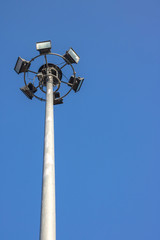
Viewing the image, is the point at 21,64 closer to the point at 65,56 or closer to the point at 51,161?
the point at 65,56

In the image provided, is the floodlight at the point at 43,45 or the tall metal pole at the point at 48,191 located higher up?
the floodlight at the point at 43,45

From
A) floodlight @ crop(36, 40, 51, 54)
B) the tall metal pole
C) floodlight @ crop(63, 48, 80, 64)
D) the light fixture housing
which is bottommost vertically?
the tall metal pole

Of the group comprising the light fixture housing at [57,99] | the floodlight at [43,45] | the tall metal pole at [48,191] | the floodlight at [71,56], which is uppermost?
the floodlight at [71,56]

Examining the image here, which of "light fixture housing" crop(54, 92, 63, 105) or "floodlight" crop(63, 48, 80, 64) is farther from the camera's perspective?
"light fixture housing" crop(54, 92, 63, 105)

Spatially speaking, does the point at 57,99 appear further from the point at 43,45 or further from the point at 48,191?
the point at 48,191

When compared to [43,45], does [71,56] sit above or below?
above

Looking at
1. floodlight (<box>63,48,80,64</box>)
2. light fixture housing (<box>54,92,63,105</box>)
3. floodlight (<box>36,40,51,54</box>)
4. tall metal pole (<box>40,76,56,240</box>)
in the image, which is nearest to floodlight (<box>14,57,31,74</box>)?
floodlight (<box>36,40,51,54</box>)

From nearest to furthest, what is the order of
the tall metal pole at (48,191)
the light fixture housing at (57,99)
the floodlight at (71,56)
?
the tall metal pole at (48,191) → the floodlight at (71,56) → the light fixture housing at (57,99)

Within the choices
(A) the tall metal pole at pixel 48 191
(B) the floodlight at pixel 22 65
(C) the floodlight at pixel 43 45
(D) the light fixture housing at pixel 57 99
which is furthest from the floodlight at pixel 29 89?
(A) the tall metal pole at pixel 48 191

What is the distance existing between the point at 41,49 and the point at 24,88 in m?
1.51

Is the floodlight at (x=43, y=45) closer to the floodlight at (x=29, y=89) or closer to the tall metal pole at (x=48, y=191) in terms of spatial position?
the floodlight at (x=29, y=89)

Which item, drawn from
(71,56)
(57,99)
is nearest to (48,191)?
(57,99)

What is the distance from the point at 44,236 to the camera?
384 cm

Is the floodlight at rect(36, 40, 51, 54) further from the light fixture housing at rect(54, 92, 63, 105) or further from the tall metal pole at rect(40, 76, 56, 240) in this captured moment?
the tall metal pole at rect(40, 76, 56, 240)
